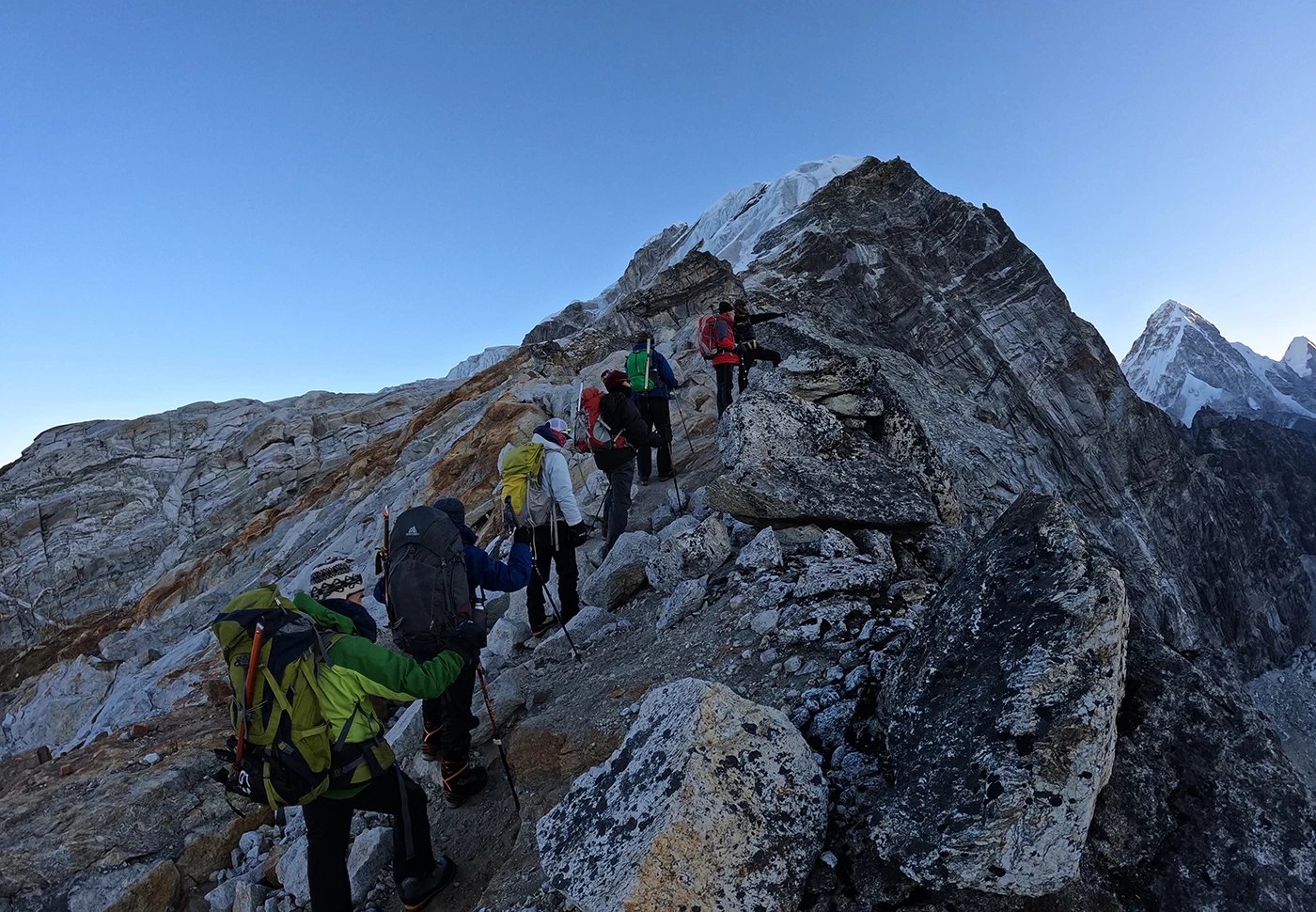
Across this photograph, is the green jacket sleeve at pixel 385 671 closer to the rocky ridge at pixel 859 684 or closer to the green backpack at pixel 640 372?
the rocky ridge at pixel 859 684

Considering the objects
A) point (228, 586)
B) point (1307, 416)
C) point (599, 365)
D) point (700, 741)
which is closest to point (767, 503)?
point (700, 741)

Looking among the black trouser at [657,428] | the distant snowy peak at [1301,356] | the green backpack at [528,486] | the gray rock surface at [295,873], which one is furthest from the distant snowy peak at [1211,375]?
the gray rock surface at [295,873]

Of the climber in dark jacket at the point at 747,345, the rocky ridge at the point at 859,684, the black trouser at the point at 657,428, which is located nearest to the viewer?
the rocky ridge at the point at 859,684

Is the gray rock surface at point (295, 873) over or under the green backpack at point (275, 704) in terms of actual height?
under

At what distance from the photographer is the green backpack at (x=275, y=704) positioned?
3.80 metres

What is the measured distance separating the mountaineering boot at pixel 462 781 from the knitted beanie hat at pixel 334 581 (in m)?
1.87

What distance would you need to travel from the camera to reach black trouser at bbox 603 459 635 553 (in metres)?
9.82

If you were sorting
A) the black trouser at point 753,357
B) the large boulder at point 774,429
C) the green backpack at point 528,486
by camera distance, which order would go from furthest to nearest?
the black trouser at point 753,357 < the large boulder at point 774,429 < the green backpack at point 528,486

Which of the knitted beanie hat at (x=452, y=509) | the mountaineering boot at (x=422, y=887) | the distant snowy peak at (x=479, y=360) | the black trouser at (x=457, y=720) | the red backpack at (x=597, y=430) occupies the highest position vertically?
the distant snowy peak at (x=479, y=360)

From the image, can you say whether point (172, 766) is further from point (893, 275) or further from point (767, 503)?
point (893, 275)

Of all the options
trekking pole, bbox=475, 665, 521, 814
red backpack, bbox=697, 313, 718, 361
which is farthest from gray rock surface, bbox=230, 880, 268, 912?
red backpack, bbox=697, 313, 718, 361

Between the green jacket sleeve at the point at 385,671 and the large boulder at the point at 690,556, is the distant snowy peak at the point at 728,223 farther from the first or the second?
the green jacket sleeve at the point at 385,671

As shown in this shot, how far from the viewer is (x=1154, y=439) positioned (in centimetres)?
4375

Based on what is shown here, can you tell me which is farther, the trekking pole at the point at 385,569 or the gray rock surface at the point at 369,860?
the trekking pole at the point at 385,569
